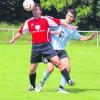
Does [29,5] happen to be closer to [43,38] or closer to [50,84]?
[43,38]

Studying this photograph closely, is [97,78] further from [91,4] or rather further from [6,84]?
[91,4]

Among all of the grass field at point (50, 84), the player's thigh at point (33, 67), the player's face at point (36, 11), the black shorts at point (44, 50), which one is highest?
the player's face at point (36, 11)

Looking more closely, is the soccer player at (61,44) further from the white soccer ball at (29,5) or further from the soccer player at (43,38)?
the white soccer ball at (29,5)

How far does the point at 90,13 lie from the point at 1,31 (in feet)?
31.2

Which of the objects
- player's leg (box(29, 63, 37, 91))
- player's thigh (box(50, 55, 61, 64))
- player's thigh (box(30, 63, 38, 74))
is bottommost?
player's leg (box(29, 63, 37, 91))

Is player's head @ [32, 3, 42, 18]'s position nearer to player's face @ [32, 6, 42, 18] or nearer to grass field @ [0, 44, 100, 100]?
player's face @ [32, 6, 42, 18]

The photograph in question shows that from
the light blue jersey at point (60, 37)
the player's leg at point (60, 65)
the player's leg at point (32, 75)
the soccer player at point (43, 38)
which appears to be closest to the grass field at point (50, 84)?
the player's leg at point (32, 75)

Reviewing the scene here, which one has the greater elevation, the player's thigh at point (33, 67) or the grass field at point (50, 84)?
the player's thigh at point (33, 67)

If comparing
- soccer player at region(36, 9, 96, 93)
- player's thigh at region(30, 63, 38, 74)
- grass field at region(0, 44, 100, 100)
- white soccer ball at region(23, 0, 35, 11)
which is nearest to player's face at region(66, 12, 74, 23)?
soccer player at region(36, 9, 96, 93)

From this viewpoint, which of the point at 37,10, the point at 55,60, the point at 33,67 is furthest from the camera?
the point at 33,67

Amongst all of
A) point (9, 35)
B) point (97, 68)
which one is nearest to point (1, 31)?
point (9, 35)

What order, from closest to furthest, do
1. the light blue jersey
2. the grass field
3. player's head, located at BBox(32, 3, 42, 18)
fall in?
the grass field, player's head, located at BBox(32, 3, 42, 18), the light blue jersey

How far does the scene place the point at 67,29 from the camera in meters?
13.9

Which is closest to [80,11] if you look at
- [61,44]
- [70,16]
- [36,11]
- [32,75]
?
[61,44]
